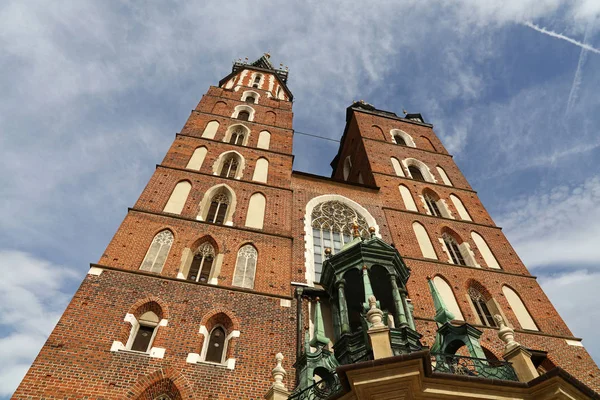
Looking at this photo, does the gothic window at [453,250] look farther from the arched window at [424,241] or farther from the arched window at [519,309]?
the arched window at [519,309]

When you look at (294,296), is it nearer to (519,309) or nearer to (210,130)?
(519,309)

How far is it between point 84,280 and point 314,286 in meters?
5.94

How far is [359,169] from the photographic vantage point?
22.4m

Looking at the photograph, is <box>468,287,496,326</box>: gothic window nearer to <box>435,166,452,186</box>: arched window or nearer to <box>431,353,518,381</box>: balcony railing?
<box>431,353,518,381</box>: balcony railing

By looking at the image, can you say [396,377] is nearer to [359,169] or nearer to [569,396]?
[569,396]

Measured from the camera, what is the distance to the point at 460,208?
1802 centimetres

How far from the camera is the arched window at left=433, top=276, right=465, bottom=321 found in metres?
12.2

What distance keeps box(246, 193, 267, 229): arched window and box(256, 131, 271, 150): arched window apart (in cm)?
420

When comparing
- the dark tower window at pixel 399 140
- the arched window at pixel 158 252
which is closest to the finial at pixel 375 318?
the arched window at pixel 158 252

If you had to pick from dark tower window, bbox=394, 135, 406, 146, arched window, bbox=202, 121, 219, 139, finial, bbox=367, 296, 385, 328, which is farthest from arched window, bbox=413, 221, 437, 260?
arched window, bbox=202, 121, 219, 139

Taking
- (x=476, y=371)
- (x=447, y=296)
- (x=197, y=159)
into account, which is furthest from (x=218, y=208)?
(x=476, y=371)

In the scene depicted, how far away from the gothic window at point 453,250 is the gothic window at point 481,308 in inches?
53.3

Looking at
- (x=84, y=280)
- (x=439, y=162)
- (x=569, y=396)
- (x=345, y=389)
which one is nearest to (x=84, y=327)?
(x=84, y=280)

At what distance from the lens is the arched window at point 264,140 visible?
1864cm
